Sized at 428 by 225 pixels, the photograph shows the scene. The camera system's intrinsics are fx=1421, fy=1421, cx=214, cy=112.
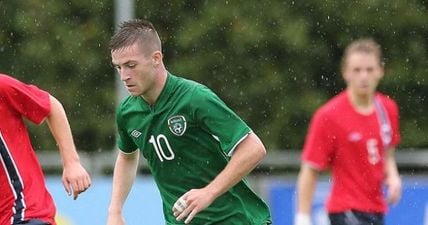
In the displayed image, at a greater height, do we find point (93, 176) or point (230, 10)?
point (230, 10)

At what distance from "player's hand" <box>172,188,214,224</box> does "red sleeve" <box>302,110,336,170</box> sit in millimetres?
2504

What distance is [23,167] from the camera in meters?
7.52

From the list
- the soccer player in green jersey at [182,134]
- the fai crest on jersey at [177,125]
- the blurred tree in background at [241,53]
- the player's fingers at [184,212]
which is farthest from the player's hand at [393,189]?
the blurred tree in background at [241,53]

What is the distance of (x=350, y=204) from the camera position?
31.5 feet

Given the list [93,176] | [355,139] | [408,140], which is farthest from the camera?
[408,140]

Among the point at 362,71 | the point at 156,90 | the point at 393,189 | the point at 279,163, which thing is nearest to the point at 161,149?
the point at 156,90

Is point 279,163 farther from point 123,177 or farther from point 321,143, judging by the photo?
point 123,177

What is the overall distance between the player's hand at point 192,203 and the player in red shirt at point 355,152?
2.49 metres

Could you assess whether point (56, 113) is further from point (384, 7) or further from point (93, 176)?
point (384, 7)

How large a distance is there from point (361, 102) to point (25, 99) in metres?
2.91

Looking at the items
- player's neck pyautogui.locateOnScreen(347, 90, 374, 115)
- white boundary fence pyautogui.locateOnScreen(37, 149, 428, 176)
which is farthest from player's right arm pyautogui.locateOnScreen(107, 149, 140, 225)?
white boundary fence pyautogui.locateOnScreen(37, 149, 428, 176)

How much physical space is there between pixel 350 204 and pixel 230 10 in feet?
30.6

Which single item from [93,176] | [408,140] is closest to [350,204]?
[93,176]

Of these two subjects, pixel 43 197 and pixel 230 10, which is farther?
pixel 230 10
